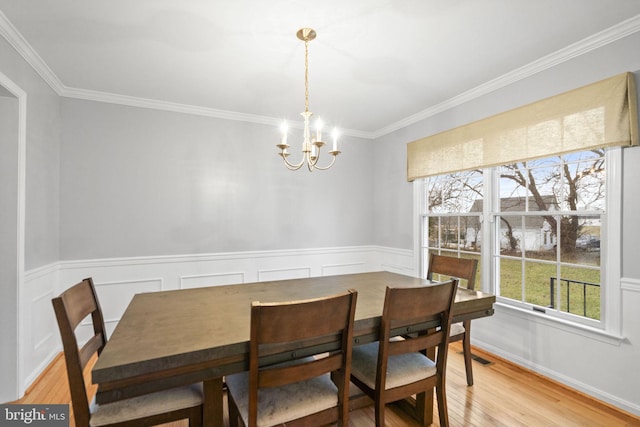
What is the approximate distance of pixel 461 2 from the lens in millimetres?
1802

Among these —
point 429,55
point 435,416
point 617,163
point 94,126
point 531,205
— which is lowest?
point 435,416

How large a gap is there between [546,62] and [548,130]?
541mm

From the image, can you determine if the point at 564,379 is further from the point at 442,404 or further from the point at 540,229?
the point at 442,404

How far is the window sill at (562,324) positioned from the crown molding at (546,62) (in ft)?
6.52

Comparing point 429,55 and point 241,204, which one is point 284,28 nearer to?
point 429,55

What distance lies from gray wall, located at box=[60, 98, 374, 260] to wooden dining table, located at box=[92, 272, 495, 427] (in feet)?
5.43

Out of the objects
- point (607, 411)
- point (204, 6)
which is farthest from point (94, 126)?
point (607, 411)

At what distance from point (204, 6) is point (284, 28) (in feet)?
1.64

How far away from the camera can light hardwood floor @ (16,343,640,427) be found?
76.6 inches

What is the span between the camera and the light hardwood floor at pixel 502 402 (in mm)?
1946

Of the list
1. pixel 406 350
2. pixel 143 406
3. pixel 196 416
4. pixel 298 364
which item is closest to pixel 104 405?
pixel 143 406

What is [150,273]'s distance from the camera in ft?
10.7

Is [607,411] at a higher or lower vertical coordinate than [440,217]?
lower

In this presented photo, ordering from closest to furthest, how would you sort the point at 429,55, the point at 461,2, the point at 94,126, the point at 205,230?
1. the point at 461,2
2. the point at 429,55
3. the point at 94,126
4. the point at 205,230
